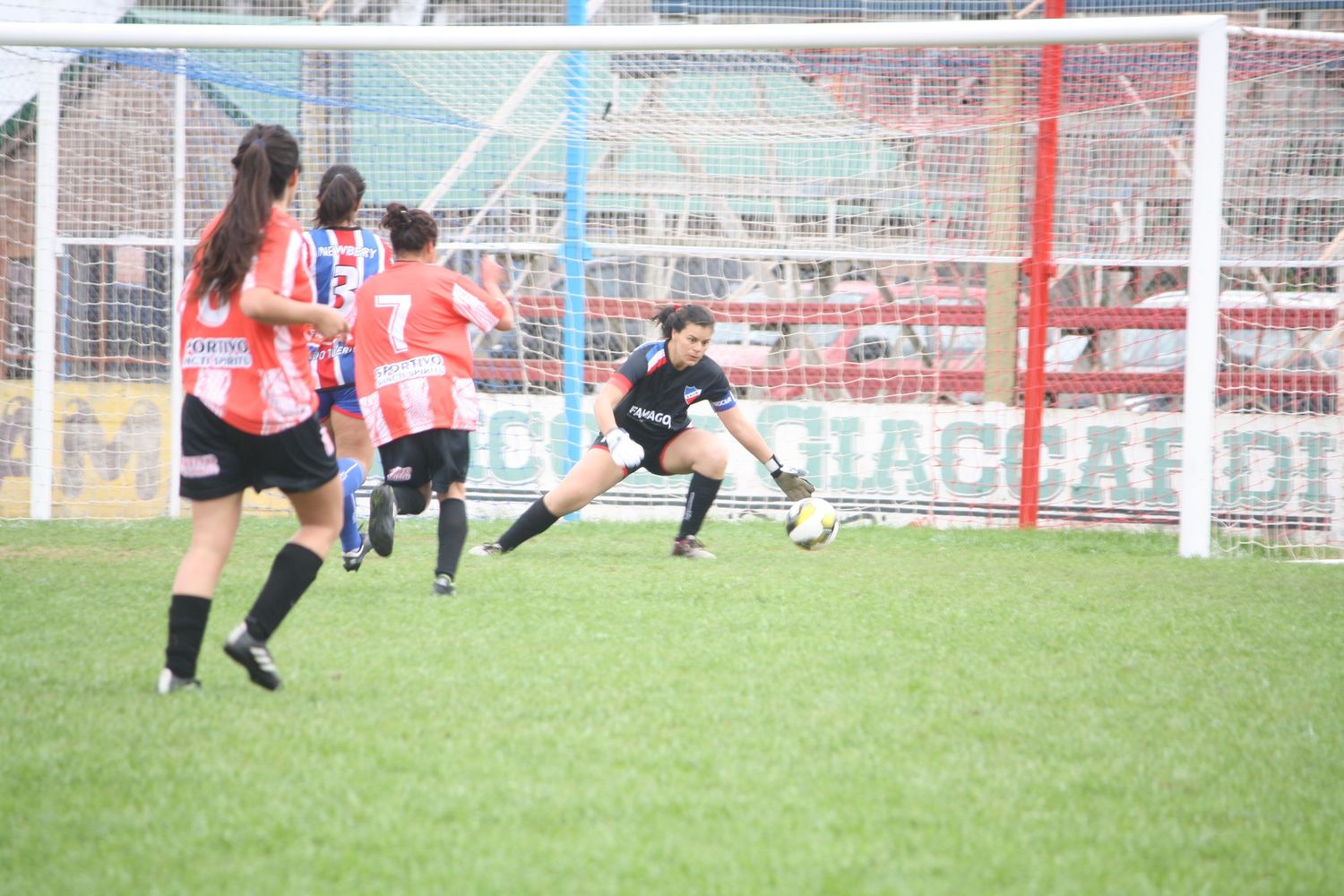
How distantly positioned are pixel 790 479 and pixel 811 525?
369 millimetres

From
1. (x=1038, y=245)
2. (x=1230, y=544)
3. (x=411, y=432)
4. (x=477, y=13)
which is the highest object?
(x=477, y=13)

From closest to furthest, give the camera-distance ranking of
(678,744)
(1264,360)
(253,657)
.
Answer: (678,744)
(253,657)
(1264,360)

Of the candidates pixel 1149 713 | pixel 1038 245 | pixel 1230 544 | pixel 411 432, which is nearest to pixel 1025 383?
pixel 1038 245

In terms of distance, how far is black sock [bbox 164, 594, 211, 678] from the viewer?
12.2ft

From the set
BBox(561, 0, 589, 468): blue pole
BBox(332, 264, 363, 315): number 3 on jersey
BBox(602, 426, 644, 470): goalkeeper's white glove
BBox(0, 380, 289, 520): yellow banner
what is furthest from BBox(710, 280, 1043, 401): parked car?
BBox(332, 264, 363, 315): number 3 on jersey

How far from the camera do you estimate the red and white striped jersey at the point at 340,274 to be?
6.07m

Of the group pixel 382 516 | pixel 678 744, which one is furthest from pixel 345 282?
pixel 678 744

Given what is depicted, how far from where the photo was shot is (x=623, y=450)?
644 centimetres

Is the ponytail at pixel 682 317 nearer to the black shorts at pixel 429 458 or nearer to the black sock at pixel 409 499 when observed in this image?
the black shorts at pixel 429 458

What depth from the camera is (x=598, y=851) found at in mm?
2568

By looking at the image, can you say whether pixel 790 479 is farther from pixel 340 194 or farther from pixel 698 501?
pixel 340 194

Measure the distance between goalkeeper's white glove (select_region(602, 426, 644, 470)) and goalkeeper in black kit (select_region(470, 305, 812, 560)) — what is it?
0.03 meters

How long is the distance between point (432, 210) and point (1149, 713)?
29.2 ft

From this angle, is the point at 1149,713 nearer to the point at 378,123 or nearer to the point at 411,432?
the point at 411,432
